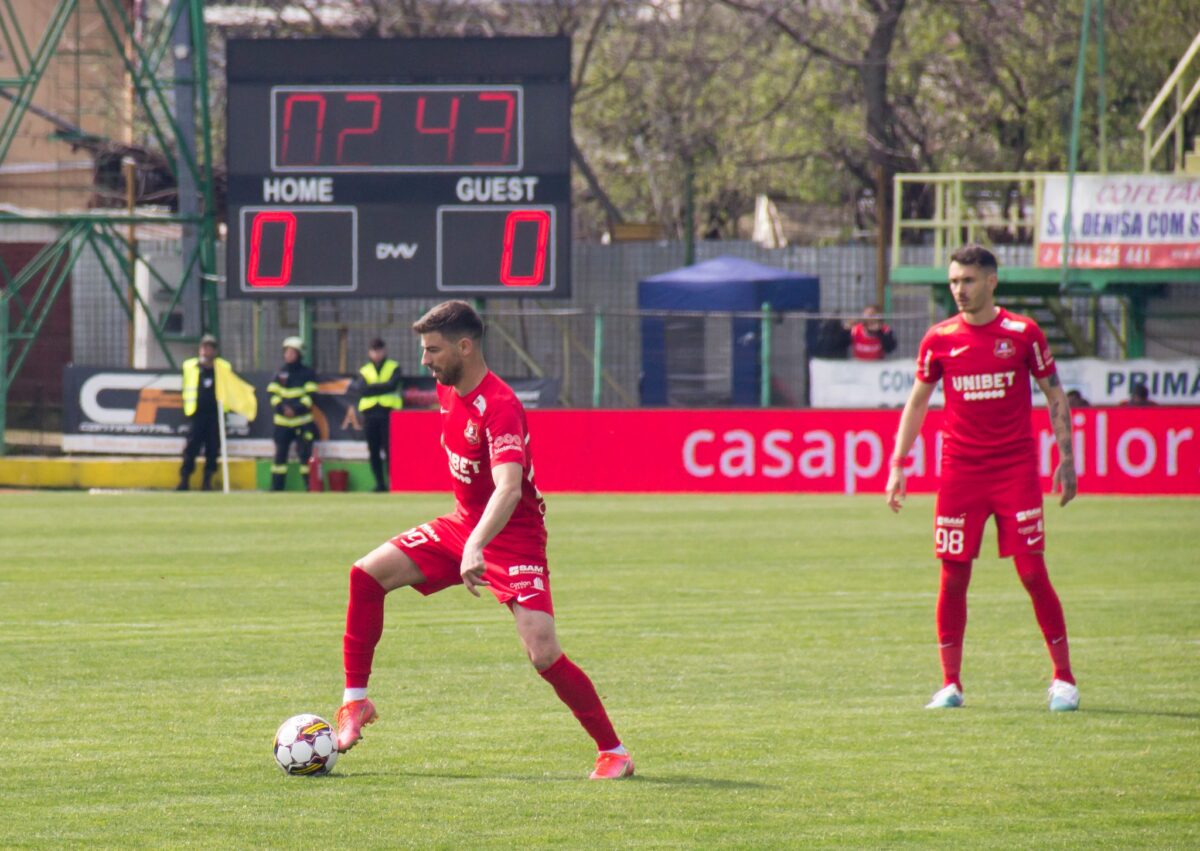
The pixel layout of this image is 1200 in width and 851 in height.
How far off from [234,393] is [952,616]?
16500mm

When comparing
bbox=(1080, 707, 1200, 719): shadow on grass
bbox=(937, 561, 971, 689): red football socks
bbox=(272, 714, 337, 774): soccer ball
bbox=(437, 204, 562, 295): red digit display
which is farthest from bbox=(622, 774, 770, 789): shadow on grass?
bbox=(437, 204, 562, 295): red digit display

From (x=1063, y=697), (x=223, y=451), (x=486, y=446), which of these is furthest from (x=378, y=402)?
(x=486, y=446)

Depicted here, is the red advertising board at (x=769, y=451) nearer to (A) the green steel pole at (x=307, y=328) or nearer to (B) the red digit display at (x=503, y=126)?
(A) the green steel pole at (x=307, y=328)

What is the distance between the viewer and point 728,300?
91.1 ft

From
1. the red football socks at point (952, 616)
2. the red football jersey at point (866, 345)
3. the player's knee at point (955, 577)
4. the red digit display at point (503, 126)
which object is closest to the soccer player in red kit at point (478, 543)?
the red football socks at point (952, 616)

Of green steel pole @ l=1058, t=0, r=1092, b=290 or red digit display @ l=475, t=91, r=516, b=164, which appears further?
green steel pole @ l=1058, t=0, r=1092, b=290

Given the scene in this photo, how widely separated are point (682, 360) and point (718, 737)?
781 inches

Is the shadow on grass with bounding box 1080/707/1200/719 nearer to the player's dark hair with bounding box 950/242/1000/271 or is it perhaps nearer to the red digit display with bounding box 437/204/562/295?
the player's dark hair with bounding box 950/242/1000/271

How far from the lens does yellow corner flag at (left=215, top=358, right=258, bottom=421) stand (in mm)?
23125

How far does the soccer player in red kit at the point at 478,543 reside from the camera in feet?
20.2

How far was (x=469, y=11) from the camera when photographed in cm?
3528

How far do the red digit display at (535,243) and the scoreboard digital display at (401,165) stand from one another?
0.02 metres

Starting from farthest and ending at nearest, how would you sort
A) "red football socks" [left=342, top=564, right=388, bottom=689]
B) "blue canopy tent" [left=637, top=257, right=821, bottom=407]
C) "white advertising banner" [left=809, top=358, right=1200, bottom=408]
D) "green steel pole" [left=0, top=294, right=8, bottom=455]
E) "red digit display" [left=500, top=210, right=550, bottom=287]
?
1. "blue canopy tent" [left=637, top=257, right=821, bottom=407]
2. "green steel pole" [left=0, top=294, right=8, bottom=455]
3. "white advertising banner" [left=809, top=358, right=1200, bottom=408]
4. "red digit display" [left=500, top=210, right=550, bottom=287]
5. "red football socks" [left=342, top=564, right=388, bottom=689]

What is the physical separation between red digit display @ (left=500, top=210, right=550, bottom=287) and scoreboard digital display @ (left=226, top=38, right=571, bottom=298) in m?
0.02
